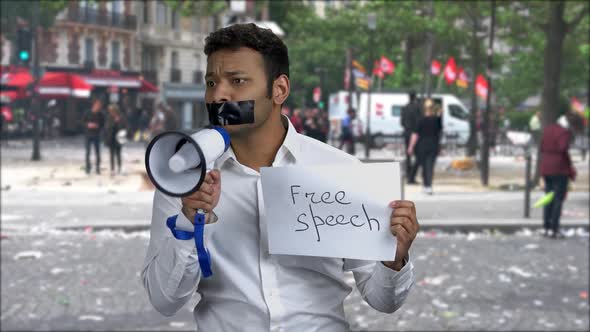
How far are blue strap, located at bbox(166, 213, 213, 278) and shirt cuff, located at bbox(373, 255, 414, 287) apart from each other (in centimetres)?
46

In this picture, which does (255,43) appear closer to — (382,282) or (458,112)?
(382,282)

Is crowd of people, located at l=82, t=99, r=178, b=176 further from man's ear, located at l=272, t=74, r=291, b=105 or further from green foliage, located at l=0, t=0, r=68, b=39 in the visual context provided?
man's ear, located at l=272, t=74, r=291, b=105

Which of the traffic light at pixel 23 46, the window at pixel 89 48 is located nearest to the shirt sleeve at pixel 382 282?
the traffic light at pixel 23 46

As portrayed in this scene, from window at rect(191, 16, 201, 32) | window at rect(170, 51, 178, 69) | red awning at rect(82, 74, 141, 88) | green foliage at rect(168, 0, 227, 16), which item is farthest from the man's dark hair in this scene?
window at rect(191, 16, 201, 32)

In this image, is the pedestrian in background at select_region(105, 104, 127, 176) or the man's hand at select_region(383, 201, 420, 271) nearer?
the man's hand at select_region(383, 201, 420, 271)

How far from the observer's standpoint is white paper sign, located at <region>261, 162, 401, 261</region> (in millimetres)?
2598

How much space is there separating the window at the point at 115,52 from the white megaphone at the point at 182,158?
6004 cm

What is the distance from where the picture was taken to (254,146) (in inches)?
105

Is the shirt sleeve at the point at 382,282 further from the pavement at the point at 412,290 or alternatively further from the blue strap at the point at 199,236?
the pavement at the point at 412,290

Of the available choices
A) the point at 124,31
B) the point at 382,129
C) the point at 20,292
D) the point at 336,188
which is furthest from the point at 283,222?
the point at 124,31

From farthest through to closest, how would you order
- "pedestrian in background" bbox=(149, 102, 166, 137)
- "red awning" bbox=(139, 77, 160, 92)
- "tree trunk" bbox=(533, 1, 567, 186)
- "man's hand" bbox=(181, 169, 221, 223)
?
1. "red awning" bbox=(139, 77, 160, 92)
2. "pedestrian in background" bbox=(149, 102, 166, 137)
3. "tree trunk" bbox=(533, 1, 567, 186)
4. "man's hand" bbox=(181, 169, 221, 223)

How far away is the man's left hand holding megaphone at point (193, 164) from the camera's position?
220 cm

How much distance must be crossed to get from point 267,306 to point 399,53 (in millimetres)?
56521

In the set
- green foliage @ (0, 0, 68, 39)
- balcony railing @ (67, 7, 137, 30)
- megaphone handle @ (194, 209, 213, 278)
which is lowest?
megaphone handle @ (194, 209, 213, 278)
